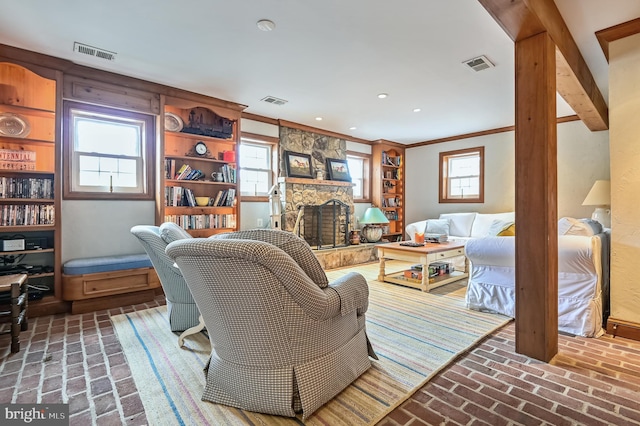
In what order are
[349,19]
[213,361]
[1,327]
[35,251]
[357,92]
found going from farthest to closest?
[357,92] < [35,251] < [1,327] < [349,19] < [213,361]

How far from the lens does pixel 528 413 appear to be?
1.58 m

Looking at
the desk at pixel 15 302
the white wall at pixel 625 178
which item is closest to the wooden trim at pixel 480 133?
the white wall at pixel 625 178

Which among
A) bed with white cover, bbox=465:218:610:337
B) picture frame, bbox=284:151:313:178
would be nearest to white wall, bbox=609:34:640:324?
bed with white cover, bbox=465:218:610:337

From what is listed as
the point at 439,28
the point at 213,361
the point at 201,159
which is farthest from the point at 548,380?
the point at 201,159

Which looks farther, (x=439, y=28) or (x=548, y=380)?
(x=439, y=28)

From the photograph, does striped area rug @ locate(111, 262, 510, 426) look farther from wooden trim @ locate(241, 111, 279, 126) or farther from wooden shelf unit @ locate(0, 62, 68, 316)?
wooden trim @ locate(241, 111, 279, 126)

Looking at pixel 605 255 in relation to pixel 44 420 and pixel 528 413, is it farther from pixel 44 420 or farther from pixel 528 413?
pixel 44 420

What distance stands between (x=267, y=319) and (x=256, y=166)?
13.2ft

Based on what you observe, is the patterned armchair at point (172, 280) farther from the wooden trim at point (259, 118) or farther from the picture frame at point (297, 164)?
the picture frame at point (297, 164)

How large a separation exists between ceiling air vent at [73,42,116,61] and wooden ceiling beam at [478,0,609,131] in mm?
3120

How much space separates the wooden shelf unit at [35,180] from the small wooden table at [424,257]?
3.59 meters

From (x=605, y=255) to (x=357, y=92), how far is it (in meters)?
3.00

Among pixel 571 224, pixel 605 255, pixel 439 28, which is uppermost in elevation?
pixel 439 28

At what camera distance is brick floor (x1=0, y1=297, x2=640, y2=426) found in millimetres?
1570
